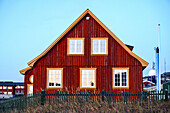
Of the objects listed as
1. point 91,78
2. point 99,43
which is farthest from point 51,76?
point 99,43

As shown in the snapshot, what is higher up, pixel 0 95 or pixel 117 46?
pixel 117 46

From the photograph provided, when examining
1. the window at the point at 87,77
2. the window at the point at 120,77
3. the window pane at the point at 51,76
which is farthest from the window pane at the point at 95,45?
the window pane at the point at 51,76

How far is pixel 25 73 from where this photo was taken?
3300 cm

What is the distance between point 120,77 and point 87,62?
372 cm

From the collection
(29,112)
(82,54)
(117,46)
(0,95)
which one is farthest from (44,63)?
(0,95)

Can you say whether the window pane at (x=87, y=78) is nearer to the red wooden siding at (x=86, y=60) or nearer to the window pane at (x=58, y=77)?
the red wooden siding at (x=86, y=60)

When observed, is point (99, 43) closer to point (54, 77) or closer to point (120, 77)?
point (120, 77)

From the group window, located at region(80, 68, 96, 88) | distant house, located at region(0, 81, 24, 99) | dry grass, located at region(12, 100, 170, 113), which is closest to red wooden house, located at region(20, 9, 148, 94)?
window, located at region(80, 68, 96, 88)

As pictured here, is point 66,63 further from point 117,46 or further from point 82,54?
point 117,46

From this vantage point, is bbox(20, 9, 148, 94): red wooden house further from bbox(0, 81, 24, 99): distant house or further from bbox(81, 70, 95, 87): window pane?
bbox(0, 81, 24, 99): distant house

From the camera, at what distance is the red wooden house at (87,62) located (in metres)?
26.1

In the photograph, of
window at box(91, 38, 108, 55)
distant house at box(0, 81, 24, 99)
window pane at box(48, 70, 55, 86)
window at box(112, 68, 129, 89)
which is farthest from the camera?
distant house at box(0, 81, 24, 99)

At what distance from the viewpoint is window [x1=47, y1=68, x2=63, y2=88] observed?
85.6 ft

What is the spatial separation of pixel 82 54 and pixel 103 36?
286 centimetres
